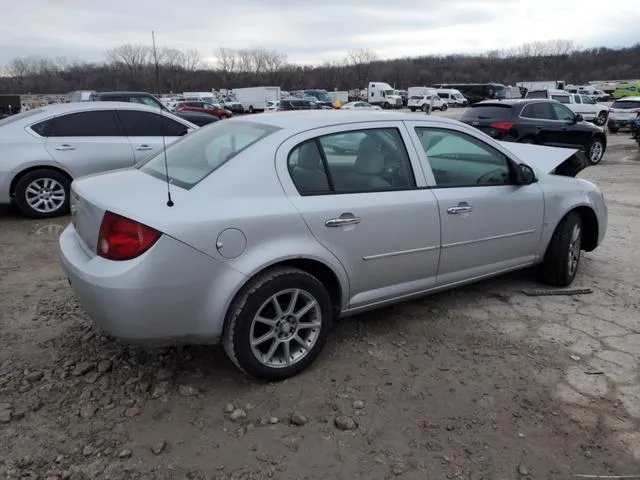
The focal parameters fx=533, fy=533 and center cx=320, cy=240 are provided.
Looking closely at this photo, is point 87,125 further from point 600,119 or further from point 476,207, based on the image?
point 600,119

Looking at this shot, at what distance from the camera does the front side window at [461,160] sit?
3723mm

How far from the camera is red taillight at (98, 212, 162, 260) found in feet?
8.73

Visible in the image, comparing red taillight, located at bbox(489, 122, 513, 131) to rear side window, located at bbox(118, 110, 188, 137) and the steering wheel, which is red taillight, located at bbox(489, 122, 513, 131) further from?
the steering wheel

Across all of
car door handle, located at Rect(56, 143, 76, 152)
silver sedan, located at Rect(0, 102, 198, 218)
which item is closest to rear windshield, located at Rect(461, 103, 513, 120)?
silver sedan, located at Rect(0, 102, 198, 218)

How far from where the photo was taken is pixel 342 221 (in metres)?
3.16

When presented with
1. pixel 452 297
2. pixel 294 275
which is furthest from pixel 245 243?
pixel 452 297

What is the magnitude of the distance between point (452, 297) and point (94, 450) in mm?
2952

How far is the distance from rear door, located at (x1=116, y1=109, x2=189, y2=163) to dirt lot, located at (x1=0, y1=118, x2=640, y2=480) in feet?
11.8

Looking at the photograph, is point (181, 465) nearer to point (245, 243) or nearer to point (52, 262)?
point (245, 243)

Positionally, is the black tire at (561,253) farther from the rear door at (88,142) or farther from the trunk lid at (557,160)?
the rear door at (88,142)

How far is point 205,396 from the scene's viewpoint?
9.95ft

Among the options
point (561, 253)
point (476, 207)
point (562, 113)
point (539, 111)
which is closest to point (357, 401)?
point (476, 207)

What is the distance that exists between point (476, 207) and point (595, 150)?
12.1 meters

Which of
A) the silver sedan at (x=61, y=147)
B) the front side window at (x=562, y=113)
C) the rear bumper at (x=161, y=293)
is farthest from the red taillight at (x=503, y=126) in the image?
the rear bumper at (x=161, y=293)
